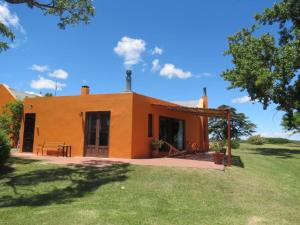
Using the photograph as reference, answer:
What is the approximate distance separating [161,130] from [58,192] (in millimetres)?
11010

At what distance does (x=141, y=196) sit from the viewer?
9.44 metres

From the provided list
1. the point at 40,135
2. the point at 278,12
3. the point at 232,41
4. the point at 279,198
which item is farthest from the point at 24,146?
the point at 278,12

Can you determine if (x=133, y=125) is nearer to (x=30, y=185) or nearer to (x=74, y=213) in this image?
(x=30, y=185)

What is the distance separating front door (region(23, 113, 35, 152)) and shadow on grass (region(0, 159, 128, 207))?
26.7 ft

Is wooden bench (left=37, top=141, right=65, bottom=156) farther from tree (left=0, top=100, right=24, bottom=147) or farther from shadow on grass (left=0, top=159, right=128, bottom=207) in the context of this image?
tree (left=0, top=100, right=24, bottom=147)

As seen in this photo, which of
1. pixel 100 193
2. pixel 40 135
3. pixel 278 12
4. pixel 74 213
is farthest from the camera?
pixel 278 12

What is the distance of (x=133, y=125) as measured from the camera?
16953 millimetres

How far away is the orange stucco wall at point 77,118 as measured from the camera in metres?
16.9

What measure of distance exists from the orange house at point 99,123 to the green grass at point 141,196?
3.67 meters

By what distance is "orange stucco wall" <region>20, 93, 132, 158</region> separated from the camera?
1694 cm

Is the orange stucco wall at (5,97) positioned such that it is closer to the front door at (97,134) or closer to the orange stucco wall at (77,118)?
the orange stucco wall at (77,118)

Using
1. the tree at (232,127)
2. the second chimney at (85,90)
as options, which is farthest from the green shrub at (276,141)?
the second chimney at (85,90)

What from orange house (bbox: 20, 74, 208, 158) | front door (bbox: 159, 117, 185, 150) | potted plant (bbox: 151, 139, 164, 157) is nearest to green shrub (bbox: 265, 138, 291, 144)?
front door (bbox: 159, 117, 185, 150)

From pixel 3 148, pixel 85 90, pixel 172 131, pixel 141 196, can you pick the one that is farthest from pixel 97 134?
pixel 141 196
